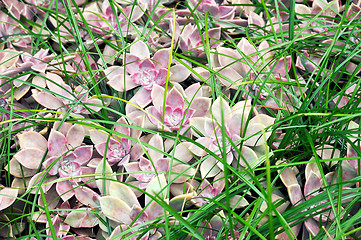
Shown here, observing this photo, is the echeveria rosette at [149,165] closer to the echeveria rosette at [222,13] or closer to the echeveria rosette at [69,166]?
the echeveria rosette at [69,166]

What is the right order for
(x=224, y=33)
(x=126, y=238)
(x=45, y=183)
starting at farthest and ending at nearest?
(x=224, y=33), (x=45, y=183), (x=126, y=238)

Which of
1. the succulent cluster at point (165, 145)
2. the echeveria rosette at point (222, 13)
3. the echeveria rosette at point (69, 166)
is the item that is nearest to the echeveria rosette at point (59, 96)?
the succulent cluster at point (165, 145)

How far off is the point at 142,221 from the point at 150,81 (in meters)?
0.36

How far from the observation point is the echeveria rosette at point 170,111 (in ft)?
3.03

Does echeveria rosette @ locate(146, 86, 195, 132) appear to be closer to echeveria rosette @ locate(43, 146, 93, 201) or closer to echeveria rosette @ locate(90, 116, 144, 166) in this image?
echeveria rosette @ locate(90, 116, 144, 166)

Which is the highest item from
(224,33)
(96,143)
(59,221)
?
(224,33)

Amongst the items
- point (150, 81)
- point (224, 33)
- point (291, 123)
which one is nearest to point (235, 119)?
point (291, 123)

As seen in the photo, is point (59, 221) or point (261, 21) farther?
point (261, 21)

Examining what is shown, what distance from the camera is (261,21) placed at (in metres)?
1.16

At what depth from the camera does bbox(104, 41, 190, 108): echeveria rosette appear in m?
0.99

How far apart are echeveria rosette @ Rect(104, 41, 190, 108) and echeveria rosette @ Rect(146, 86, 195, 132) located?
32 mm

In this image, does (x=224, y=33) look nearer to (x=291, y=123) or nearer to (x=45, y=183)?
(x=291, y=123)

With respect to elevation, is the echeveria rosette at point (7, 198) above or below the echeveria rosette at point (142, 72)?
below

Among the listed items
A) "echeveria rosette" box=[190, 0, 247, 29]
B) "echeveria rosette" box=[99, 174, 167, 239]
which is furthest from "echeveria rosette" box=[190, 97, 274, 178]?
"echeveria rosette" box=[190, 0, 247, 29]
